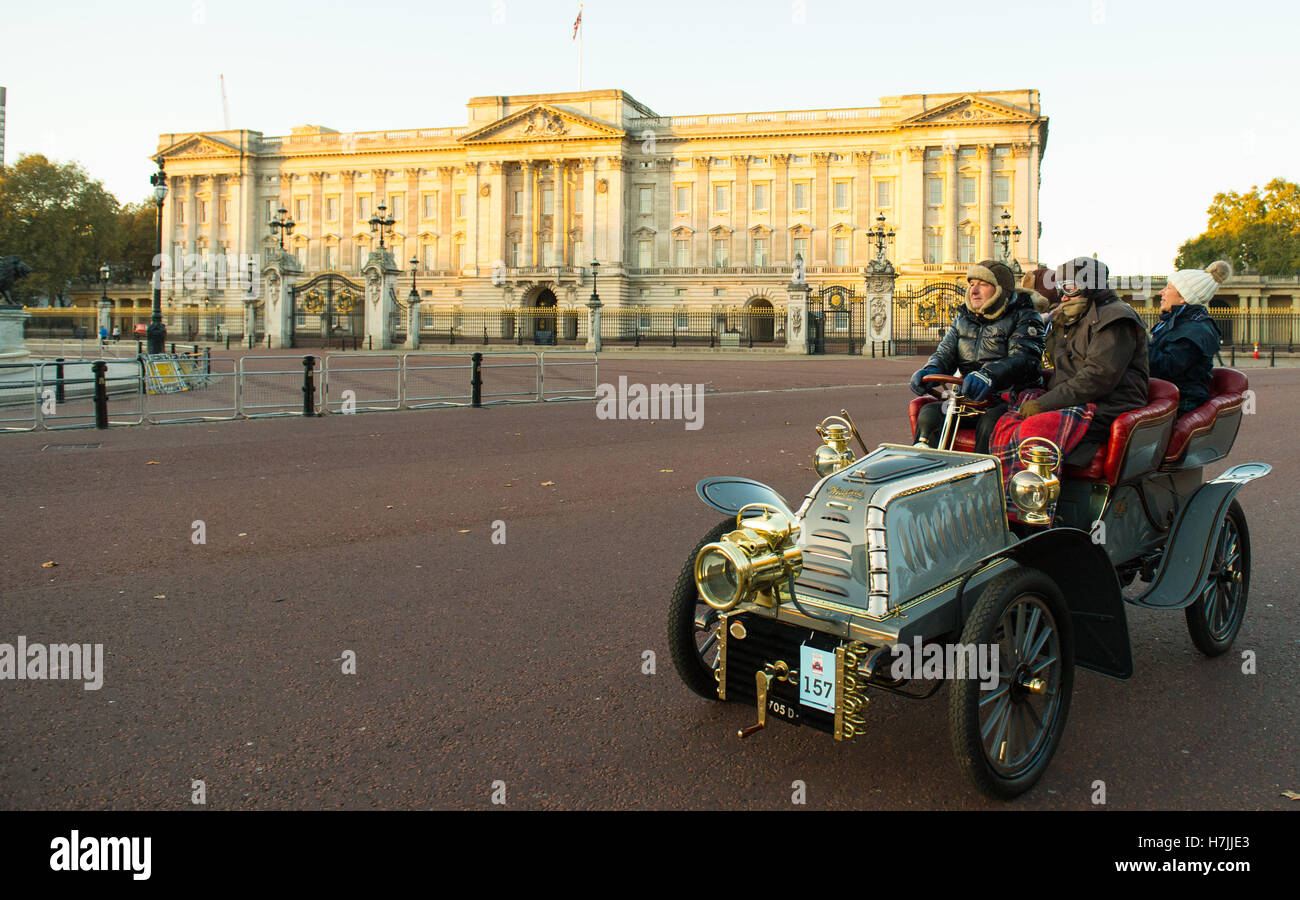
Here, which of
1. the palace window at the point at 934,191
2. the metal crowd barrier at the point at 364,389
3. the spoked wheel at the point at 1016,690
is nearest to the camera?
the spoked wheel at the point at 1016,690

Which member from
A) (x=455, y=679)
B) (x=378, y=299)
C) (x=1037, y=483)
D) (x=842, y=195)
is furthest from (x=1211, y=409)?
(x=842, y=195)

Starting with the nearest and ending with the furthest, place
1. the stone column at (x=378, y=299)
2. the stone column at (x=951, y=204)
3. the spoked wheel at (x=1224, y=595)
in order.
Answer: the spoked wheel at (x=1224, y=595) < the stone column at (x=378, y=299) < the stone column at (x=951, y=204)

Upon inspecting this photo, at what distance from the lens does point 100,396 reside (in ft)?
47.6

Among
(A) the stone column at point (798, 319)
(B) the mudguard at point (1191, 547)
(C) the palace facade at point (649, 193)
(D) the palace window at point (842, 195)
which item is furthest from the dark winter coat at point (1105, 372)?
(D) the palace window at point (842, 195)

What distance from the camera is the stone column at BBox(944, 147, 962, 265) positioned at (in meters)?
69.1

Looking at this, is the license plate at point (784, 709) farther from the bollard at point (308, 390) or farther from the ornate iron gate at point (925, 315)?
the ornate iron gate at point (925, 315)

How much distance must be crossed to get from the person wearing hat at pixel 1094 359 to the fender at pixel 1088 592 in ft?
A: 2.35

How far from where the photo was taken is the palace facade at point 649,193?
69438 mm

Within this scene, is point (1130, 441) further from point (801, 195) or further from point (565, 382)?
point (801, 195)

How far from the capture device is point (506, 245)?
78375 mm

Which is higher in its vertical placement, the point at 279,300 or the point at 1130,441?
the point at 279,300

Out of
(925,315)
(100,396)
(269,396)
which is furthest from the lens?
(925,315)

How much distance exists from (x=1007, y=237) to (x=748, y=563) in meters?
61.0

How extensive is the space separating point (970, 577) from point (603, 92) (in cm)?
7587
